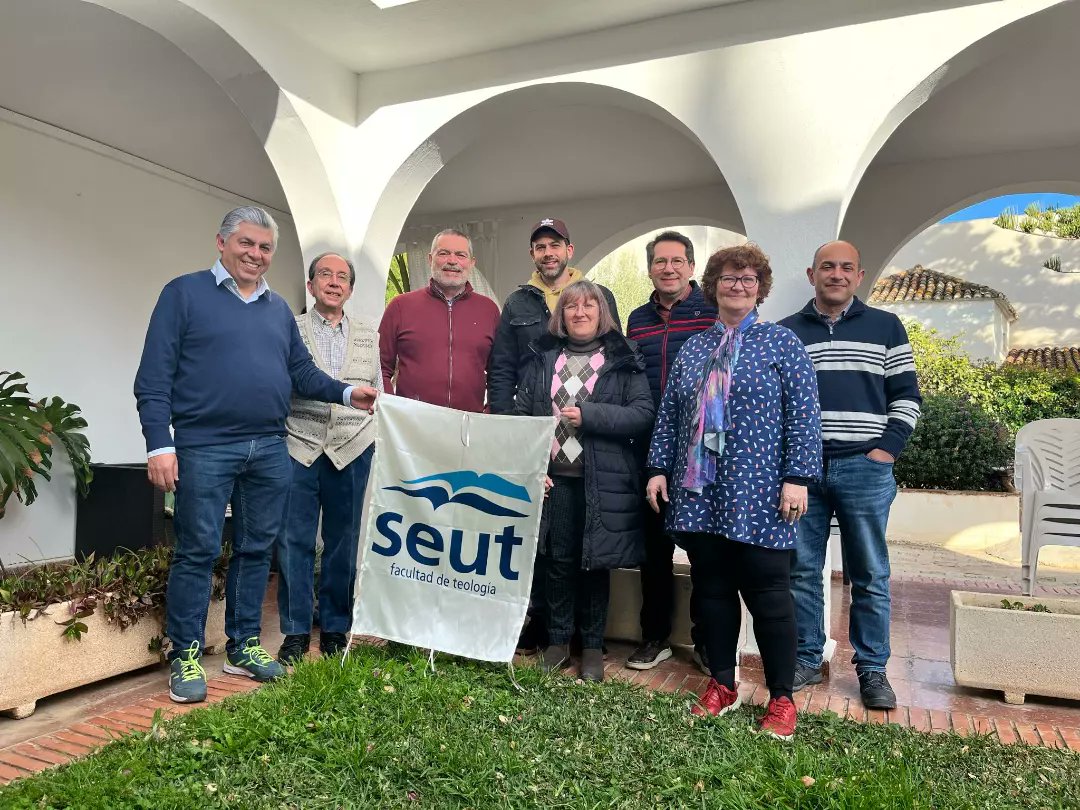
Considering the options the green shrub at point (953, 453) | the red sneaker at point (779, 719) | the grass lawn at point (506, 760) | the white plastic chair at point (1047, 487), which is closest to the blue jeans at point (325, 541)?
the grass lawn at point (506, 760)

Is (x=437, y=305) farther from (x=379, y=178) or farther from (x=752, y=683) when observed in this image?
(x=752, y=683)

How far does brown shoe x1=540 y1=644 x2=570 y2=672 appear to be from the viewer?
3.67 m

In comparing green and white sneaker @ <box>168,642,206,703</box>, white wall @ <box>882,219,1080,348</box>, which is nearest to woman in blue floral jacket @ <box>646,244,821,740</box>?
green and white sneaker @ <box>168,642,206,703</box>

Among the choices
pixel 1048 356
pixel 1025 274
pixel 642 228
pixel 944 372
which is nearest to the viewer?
pixel 642 228

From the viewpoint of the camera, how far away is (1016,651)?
3463mm

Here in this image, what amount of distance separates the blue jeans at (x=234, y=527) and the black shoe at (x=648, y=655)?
→ 1758 mm

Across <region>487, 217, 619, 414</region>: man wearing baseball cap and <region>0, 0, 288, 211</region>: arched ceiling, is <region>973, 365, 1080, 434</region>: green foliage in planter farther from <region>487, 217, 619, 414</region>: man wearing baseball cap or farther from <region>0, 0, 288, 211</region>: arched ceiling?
<region>0, 0, 288, 211</region>: arched ceiling

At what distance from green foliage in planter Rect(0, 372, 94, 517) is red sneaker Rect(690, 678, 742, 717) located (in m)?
3.71

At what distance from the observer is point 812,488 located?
11.2ft

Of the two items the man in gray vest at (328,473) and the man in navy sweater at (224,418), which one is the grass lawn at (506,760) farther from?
the man in gray vest at (328,473)

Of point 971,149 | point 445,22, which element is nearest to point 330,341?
point 445,22

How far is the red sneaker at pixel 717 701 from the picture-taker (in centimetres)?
312

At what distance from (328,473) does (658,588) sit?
67.3 inches

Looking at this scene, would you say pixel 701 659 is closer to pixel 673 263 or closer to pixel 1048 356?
pixel 673 263
